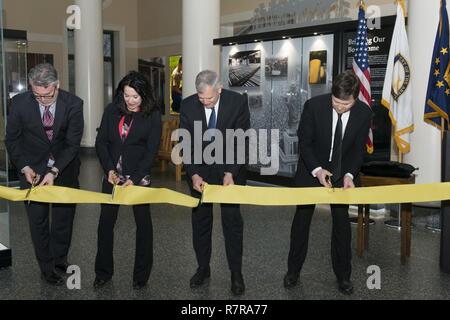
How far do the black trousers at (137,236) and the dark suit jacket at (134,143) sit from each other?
0.72 ft

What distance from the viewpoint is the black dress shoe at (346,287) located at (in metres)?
4.21

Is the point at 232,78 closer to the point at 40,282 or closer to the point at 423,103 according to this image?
the point at 423,103

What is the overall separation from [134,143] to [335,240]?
173cm

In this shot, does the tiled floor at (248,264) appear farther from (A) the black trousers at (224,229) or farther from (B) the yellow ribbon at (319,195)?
(B) the yellow ribbon at (319,195)

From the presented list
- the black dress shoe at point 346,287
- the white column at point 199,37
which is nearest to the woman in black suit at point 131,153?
the black dress shoe at point 346,287

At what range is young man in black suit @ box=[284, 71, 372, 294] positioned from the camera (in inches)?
163

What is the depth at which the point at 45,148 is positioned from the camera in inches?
169

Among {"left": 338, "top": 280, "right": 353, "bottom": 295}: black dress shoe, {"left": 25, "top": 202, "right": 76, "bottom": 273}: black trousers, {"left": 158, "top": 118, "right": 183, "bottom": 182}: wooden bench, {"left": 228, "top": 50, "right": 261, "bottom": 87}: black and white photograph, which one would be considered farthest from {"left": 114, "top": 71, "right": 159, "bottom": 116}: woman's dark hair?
{"left": 158, "top": 118, "right": 183, "bottom": 182}: wooden bench

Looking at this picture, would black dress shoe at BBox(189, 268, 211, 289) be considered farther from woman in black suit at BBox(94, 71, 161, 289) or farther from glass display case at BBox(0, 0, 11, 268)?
glass display case at BBox(0, 0, 11, 268)

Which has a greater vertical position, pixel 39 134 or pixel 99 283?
pixel 39 134

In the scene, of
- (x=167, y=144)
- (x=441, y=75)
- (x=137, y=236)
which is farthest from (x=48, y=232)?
(x=167, y=144)

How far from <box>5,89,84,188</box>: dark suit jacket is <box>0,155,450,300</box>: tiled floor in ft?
3.14

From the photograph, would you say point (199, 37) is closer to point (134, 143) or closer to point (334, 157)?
point (134, 143)

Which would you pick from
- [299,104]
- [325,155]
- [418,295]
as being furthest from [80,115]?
[299,104]
